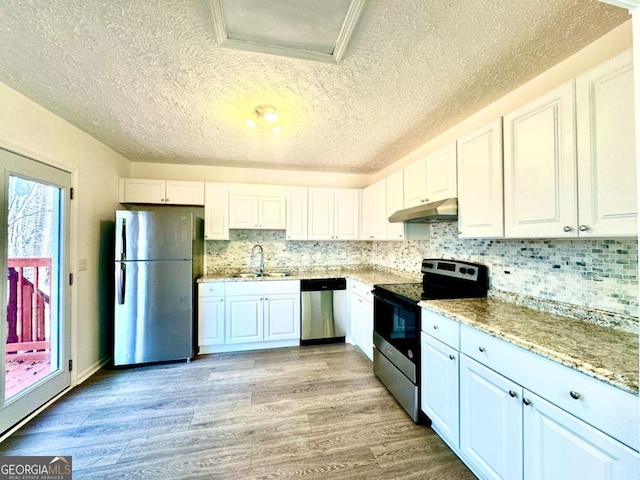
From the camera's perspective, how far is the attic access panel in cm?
114

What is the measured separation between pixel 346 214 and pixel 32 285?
331 cm

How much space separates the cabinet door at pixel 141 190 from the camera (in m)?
3.22

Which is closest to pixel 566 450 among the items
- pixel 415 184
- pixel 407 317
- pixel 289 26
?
pixel 407 317

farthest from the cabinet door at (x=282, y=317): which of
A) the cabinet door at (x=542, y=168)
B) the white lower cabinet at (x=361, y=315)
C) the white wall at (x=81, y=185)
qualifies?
the cabinet door at (x=542, y=168)

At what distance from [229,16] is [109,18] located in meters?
0.59

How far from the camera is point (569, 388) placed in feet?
3.15

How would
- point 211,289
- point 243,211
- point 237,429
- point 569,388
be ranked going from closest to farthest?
point 569,388
point 237,429
point 211,289
point 243,211

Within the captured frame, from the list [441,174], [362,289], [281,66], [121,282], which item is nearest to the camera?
[281,66]

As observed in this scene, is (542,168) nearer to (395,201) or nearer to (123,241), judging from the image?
(395,201)

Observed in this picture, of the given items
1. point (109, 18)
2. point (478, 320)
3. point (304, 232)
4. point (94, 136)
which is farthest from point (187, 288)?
point (478, 320)

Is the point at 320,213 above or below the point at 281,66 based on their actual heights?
below

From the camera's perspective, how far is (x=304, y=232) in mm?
3662

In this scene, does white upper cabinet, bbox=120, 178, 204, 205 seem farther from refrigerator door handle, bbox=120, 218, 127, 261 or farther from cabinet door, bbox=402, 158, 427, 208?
cabinet door, bbox=402, 158, 427, 208

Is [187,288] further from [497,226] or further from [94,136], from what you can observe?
[497,226]
